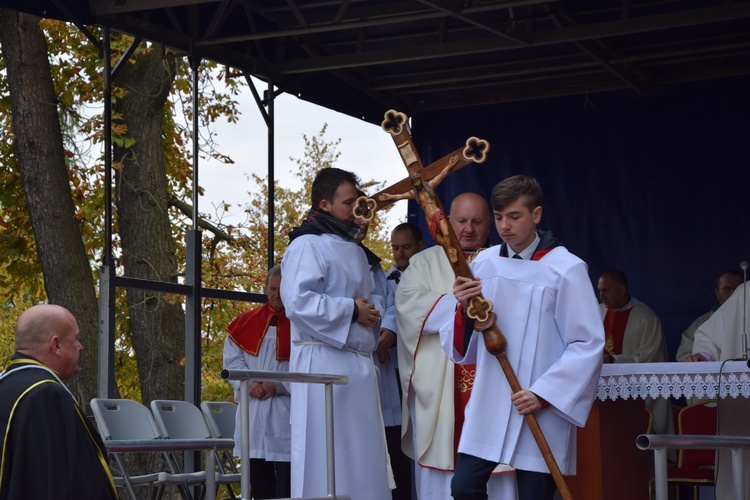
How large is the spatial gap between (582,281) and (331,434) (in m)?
1.65

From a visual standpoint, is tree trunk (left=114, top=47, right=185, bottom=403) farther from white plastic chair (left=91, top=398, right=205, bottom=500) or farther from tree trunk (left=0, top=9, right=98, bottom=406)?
white plastic chair (left=91, top=398, right=205, bottom=500)

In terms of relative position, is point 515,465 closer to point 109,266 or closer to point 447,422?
point 447,422

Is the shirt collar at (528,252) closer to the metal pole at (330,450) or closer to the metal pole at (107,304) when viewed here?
the metal pole at (330,450)

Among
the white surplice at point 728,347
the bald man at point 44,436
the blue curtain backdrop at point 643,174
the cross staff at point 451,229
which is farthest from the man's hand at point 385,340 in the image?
the blue curtain backdrop at point 643,174

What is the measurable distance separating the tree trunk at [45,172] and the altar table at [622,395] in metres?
7.57

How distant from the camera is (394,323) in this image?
662cm

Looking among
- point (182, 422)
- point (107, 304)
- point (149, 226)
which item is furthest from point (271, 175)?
point (149, 226)

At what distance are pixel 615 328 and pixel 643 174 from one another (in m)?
1.70

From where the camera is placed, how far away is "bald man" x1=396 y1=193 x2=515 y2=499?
20.0 feet

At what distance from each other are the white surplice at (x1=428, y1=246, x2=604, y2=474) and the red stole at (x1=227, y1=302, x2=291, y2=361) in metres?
3.02

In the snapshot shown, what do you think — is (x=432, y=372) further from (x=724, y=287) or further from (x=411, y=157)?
(x=724, y=287)

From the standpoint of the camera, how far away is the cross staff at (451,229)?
14.6 feet

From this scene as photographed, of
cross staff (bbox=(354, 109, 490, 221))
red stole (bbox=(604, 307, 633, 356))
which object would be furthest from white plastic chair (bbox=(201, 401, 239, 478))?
cross staff (bbox=(354, 109, 490, 221))

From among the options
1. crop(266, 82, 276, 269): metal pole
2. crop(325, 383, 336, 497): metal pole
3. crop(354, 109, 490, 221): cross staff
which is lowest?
crop(325, 383, 336, 497): metal pole
